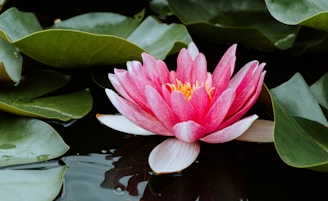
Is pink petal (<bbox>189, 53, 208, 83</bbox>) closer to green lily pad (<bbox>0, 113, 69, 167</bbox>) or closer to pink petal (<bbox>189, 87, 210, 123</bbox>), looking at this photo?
pink petal (<bbox>189, 87, 210, 123</bbox>)

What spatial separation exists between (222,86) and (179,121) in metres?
0.10

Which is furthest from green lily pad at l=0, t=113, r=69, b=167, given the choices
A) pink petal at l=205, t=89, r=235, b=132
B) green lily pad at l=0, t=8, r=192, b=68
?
pink petal at l=205, t=89, r=235, b=132

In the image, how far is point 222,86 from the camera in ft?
3.21

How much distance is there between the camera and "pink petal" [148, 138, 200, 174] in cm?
92

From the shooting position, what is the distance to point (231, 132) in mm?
937

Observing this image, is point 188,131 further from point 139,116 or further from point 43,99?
point 43,99

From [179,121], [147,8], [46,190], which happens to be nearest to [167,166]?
[179,121]

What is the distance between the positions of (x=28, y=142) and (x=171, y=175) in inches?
9.6

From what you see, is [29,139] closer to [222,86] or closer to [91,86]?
[91,86]

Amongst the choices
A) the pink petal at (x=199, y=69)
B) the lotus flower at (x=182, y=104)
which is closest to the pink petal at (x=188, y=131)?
the lotus flower at (x=182, y=104)

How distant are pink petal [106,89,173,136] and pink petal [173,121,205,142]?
0.03 m

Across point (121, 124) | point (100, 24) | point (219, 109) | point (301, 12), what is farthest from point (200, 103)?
point (100, 24)

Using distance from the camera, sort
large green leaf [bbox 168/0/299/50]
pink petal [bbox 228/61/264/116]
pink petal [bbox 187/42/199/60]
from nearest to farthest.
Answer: pink petal [bbox 228/61/264/116] < pink petal [bbox 187/42/199/60] < large green leaf [bbox 168/0/299/50]

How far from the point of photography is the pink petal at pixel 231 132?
0.93 metres
